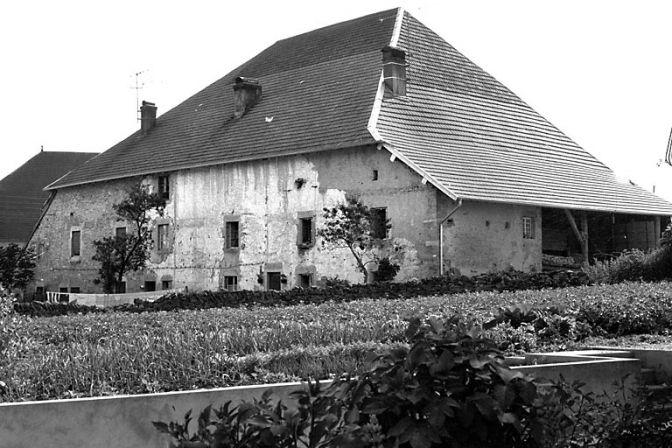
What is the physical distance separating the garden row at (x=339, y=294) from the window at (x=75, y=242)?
21416 millimetres

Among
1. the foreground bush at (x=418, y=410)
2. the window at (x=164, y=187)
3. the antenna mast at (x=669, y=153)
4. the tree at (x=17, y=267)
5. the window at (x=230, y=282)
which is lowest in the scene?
the foreground bush at (x=418, y=410)


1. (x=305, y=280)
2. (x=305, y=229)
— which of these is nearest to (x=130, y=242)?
(x=305, y=229)

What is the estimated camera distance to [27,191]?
65188 mm

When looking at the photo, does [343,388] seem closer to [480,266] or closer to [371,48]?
[480,266]

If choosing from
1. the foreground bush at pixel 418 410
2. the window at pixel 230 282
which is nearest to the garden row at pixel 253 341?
the foreground bush at pixel 418 410

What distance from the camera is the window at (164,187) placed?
4130 cm

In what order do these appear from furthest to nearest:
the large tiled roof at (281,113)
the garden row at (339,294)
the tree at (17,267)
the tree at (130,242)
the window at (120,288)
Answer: the tree at (17,267), the window at (120,288), the tree at (130,242), the large tiled roof at (281,113), the garden row at (339,294)

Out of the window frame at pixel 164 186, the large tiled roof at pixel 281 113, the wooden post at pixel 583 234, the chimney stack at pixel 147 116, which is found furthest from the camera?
the chimney stack at pixel 147 116

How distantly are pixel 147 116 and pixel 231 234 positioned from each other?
10811 millimetres

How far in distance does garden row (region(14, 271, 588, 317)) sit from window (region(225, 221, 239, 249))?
13390 millimetres

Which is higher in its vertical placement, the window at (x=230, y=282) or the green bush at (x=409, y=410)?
the window at (x=230, y=282)

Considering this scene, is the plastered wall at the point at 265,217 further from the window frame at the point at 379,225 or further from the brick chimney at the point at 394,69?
the brick chimney at the point at 394,69

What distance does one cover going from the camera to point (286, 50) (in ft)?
144

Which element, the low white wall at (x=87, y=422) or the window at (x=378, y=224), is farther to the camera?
the window at (x=378, y=224)
